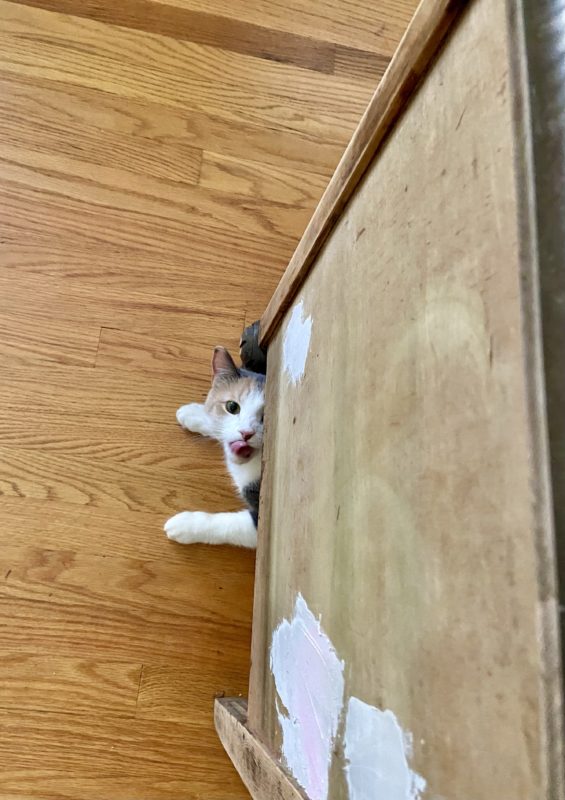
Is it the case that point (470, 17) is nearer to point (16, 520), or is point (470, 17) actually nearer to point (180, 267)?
point (180, 267)

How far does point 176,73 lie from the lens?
152 cm

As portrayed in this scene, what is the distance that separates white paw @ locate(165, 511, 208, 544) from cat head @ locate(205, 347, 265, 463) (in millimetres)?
145

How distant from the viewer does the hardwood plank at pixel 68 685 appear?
1.08m

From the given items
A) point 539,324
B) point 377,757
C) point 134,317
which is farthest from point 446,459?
point 134,317

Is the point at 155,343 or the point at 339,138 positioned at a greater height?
the point at 339,138

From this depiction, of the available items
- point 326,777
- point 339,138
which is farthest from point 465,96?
point 339,138

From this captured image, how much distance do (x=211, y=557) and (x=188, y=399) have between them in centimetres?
36

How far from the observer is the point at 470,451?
404 mm

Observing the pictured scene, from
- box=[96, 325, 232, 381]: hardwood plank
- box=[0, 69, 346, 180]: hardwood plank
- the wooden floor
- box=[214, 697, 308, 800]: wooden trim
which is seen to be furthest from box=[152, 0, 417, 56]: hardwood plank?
box=[214, 697, 308, 800]: wooden trim

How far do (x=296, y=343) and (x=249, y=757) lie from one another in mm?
626

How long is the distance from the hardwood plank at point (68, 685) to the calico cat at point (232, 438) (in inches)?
11.1

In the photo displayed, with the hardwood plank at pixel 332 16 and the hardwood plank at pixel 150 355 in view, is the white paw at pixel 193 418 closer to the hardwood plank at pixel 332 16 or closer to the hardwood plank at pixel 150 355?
the hardwood plank at pixel 150 355

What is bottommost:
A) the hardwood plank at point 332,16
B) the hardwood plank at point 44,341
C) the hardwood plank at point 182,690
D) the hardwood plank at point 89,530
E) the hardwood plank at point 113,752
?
the hardwood plank at point 113,752

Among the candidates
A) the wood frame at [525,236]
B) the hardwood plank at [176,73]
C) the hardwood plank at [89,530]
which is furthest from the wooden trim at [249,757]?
the hardwood plank at [176,73]
